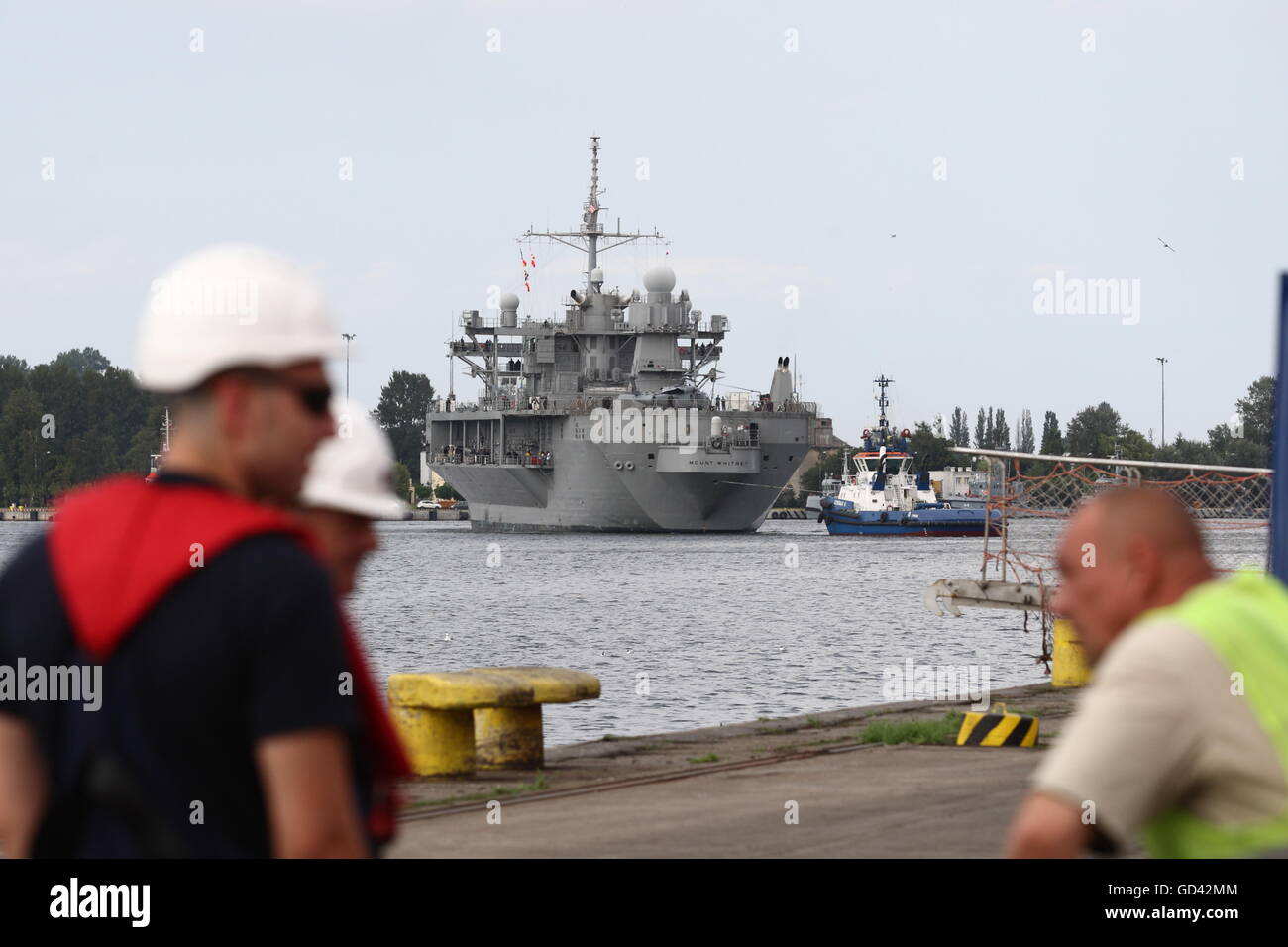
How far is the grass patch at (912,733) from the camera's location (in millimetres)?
13578

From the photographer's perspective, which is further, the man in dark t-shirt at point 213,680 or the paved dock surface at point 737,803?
the paved dock surface at point 737,803

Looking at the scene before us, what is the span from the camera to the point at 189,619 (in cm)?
243

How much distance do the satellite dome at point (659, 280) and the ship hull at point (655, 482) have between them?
9.76 metres

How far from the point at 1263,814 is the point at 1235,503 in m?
20.8

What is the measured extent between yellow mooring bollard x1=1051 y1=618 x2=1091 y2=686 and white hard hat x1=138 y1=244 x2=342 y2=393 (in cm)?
1726

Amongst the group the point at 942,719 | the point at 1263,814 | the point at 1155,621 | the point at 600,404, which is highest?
the point at 600,404

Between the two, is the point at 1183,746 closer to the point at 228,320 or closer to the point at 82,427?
the point at 228,320

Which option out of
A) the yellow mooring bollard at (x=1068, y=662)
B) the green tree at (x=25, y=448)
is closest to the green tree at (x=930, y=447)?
the green tree at (x=25, y=448)

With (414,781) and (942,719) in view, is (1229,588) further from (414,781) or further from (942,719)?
(942,719)

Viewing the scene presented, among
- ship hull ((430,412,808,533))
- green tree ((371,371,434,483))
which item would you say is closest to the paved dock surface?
ship hull ((430,412,808,533))

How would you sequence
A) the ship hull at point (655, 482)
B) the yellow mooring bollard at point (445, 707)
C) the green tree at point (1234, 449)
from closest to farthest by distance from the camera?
the yellow mooring bollard at point (445, 707) → the ship hull at point (655, 482) → the green tree at point (1234, 449)

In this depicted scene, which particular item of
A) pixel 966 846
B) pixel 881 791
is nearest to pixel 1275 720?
pixel 966 846
